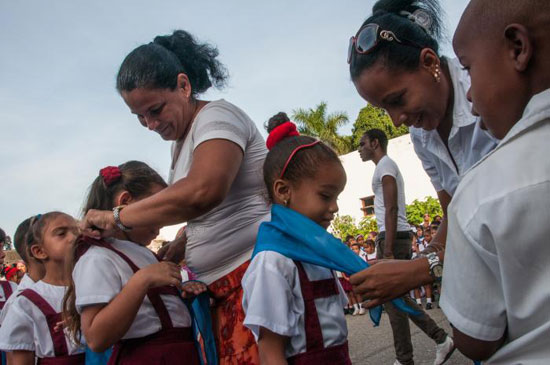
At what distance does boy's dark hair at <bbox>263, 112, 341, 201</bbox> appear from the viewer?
6.89 feet

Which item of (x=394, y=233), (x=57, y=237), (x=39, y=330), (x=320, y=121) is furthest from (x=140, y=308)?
(x=320, y=121)

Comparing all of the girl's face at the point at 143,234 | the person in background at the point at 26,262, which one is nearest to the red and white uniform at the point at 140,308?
the girl's face at the point at 143,234

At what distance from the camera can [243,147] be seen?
2.07 meters

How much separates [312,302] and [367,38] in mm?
1250

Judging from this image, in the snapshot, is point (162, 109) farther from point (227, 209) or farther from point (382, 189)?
point (382, 189)

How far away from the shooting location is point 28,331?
3.00m

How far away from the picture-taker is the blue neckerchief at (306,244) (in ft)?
6.04

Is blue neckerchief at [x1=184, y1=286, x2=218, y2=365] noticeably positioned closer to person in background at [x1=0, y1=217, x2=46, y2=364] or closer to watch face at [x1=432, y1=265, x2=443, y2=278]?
watch face at [x1=432, y1=265, x2=443, y2=278]

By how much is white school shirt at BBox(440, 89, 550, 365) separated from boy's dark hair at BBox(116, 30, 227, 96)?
164cm

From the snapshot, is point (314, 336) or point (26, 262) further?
point (26, 262)

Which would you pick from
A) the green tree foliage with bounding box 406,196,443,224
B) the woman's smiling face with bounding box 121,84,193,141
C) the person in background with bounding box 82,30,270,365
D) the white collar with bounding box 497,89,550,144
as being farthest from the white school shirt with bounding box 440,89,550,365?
the green tree foliage with bounding box 406,196,443,224

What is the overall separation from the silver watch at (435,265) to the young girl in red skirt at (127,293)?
39.8 inches

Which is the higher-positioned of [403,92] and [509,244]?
[403,92]

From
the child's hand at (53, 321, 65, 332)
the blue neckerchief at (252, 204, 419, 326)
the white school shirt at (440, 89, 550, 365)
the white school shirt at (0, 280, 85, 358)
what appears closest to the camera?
the white school shirt at (440, 89, 550, 365)
